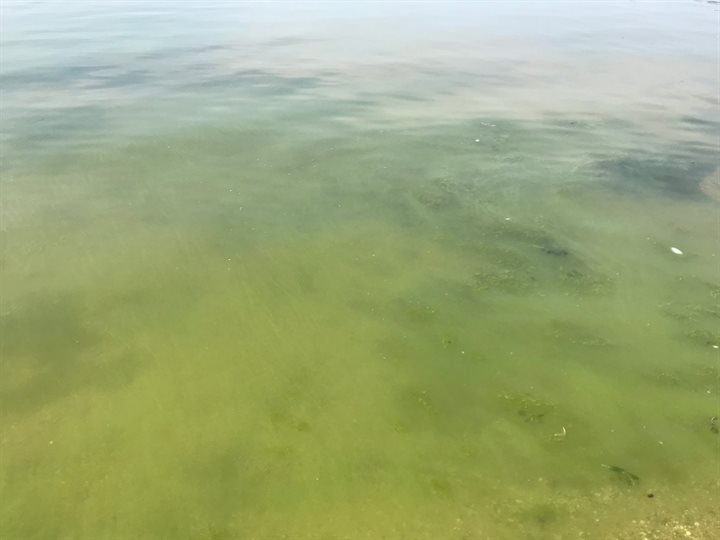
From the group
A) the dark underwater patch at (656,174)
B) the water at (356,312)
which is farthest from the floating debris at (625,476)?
the dark underwater patch at (656,174)

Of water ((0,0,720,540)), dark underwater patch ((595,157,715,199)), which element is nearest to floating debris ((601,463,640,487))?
water ((0,0,720,540))

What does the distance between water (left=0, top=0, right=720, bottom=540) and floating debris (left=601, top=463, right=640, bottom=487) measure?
0.06 ft

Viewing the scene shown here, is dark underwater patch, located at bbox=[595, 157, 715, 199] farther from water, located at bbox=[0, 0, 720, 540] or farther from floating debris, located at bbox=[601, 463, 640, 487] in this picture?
floating debris, located at bbox=[601, 463, 640, 487]

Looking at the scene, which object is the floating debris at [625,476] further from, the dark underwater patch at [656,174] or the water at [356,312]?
the dark underwater patch at [656,174]

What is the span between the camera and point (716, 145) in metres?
7.71

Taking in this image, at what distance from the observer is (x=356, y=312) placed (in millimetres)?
4695

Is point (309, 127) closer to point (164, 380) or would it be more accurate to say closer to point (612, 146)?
point (612, 146)

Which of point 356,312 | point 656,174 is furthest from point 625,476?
point 656,174

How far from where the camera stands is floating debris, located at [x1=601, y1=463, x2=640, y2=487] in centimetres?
340

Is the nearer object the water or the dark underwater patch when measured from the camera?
the water

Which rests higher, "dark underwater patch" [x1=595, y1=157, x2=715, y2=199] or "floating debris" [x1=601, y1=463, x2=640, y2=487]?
"dark underwater patch" [x1=595, y1=157, x2=715, y2=199]

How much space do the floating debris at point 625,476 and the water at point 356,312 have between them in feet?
0.06

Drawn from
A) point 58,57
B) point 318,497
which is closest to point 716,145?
point 318,497

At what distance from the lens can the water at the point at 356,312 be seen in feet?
11.0
